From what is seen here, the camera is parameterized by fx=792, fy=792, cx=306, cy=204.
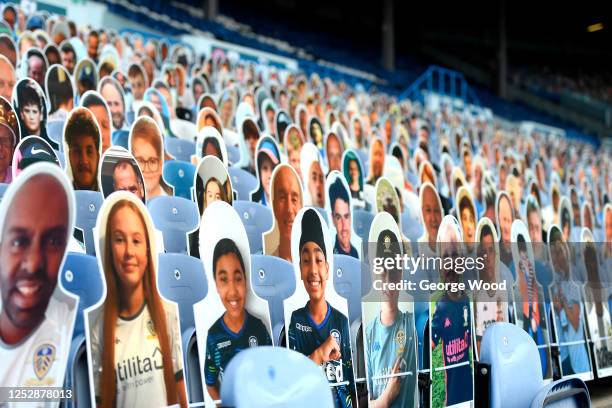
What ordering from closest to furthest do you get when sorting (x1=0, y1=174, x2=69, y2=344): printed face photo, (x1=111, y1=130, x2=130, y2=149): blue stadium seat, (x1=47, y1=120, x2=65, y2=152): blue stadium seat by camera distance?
(x1=0, y1=174, x2=69, y2=344): printed face photo < (x1=47, y1=120, x2=65, y2=152): blue stadium seat < (x1=111, y1=130, x2=130, y2=149): blue stadium seat

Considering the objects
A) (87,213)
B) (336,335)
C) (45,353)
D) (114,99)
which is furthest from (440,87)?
(45,353)

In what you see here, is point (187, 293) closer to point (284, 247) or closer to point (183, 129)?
point (284, 247)

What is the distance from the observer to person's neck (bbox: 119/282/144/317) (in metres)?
2.31

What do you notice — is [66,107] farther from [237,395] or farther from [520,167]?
[520,167]

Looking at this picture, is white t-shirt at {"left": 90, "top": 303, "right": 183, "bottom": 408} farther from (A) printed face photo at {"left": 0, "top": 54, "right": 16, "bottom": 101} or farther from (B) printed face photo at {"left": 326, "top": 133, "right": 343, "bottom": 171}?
(B) printed face photo at {"left": 326, "top": 133, "right": 343, "bottom": 171}

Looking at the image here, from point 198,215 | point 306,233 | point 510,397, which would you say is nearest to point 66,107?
point 198,215

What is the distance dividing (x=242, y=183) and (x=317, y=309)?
Result: 6.64ft

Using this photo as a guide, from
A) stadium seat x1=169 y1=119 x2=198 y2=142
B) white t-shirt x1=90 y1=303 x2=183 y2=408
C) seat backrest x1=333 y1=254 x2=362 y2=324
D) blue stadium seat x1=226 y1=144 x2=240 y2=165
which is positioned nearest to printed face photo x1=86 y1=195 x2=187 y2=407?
white t-shirt x1=90 y1=303 x2=183 y2=408

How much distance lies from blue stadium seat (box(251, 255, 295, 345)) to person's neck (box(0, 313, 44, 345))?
3.54 ft

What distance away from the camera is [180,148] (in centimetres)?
542

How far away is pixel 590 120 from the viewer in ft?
78.7

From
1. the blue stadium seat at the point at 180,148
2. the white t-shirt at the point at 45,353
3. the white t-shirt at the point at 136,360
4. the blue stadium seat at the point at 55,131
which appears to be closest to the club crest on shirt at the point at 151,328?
the white t-shirt at the point at 136,360

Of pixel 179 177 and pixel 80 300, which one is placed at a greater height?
pixel 179 177

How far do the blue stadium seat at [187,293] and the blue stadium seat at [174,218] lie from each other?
27.1 inches
